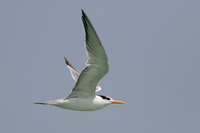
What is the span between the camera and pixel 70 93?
33.5 feet

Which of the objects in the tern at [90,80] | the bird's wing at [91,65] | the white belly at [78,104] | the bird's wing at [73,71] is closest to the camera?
the bird's wing at [91,65]

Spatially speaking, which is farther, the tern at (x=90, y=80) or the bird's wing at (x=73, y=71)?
the bird's wing at (x=73, y=71)

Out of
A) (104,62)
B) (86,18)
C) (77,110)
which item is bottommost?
(77,110)

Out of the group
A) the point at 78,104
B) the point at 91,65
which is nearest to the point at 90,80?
the point at 91,65

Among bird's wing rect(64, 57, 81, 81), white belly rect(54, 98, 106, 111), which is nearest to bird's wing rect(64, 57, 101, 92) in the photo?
bird's wing rect(64, 57, 81, 81)

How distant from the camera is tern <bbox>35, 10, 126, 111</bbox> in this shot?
26.8 ft

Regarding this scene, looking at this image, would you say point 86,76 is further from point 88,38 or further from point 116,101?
point 116,101

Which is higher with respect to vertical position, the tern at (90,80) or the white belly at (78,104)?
the tern at (90,80)

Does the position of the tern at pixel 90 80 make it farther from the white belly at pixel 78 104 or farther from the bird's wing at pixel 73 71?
the bird's wing at pixel 73 71

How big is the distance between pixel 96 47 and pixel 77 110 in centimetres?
283

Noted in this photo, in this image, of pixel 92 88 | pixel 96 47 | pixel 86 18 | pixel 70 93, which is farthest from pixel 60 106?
pixel 86 18

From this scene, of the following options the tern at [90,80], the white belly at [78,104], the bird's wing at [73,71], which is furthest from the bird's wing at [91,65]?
the bird's wing at [73,71]

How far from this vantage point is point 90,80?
9.60 meters

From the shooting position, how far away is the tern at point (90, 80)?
8172 mm
